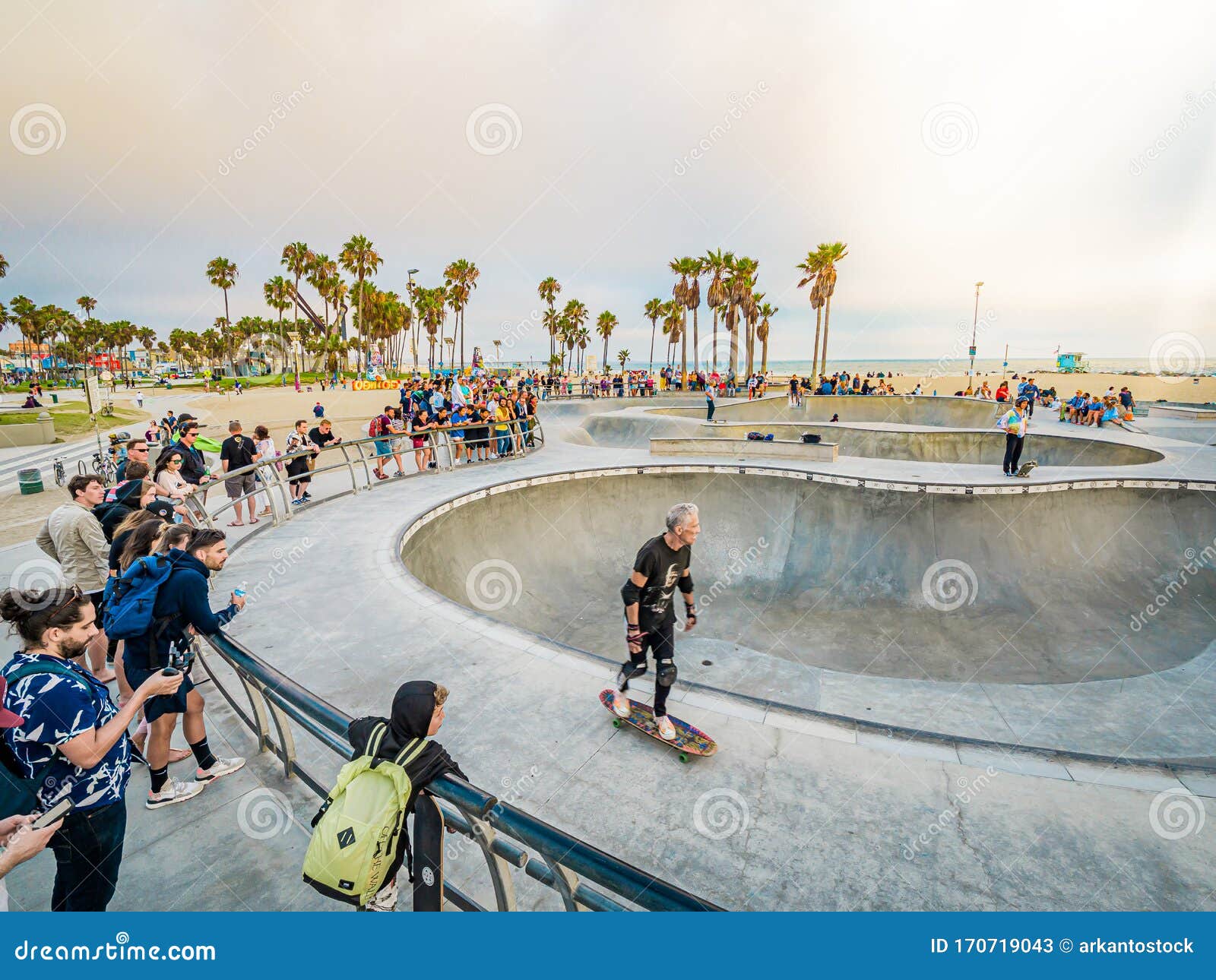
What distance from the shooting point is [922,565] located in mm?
11820

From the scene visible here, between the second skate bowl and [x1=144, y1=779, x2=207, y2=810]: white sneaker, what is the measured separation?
568cm

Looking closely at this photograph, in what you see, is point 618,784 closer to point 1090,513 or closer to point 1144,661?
point 1144,661

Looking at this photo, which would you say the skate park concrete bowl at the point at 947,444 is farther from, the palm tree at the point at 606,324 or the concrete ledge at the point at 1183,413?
the palm tree at the point at 606,324

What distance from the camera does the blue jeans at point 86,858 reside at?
8.08 feet

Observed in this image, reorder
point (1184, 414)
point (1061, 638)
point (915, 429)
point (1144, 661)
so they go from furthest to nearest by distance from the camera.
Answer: point (1184, 414)
point (915, 429)
point (1061, 638)
point (1144, 661)

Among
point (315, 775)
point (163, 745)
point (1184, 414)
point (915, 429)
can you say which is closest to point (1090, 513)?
point (915, 429)

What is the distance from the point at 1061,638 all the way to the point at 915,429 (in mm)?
12639

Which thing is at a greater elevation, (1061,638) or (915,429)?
(915,429)

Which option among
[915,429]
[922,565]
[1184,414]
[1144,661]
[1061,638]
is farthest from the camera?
[1184,414]

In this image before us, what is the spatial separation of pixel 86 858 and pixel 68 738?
2.02 feet

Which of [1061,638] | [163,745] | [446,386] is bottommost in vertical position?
[1061,638]
